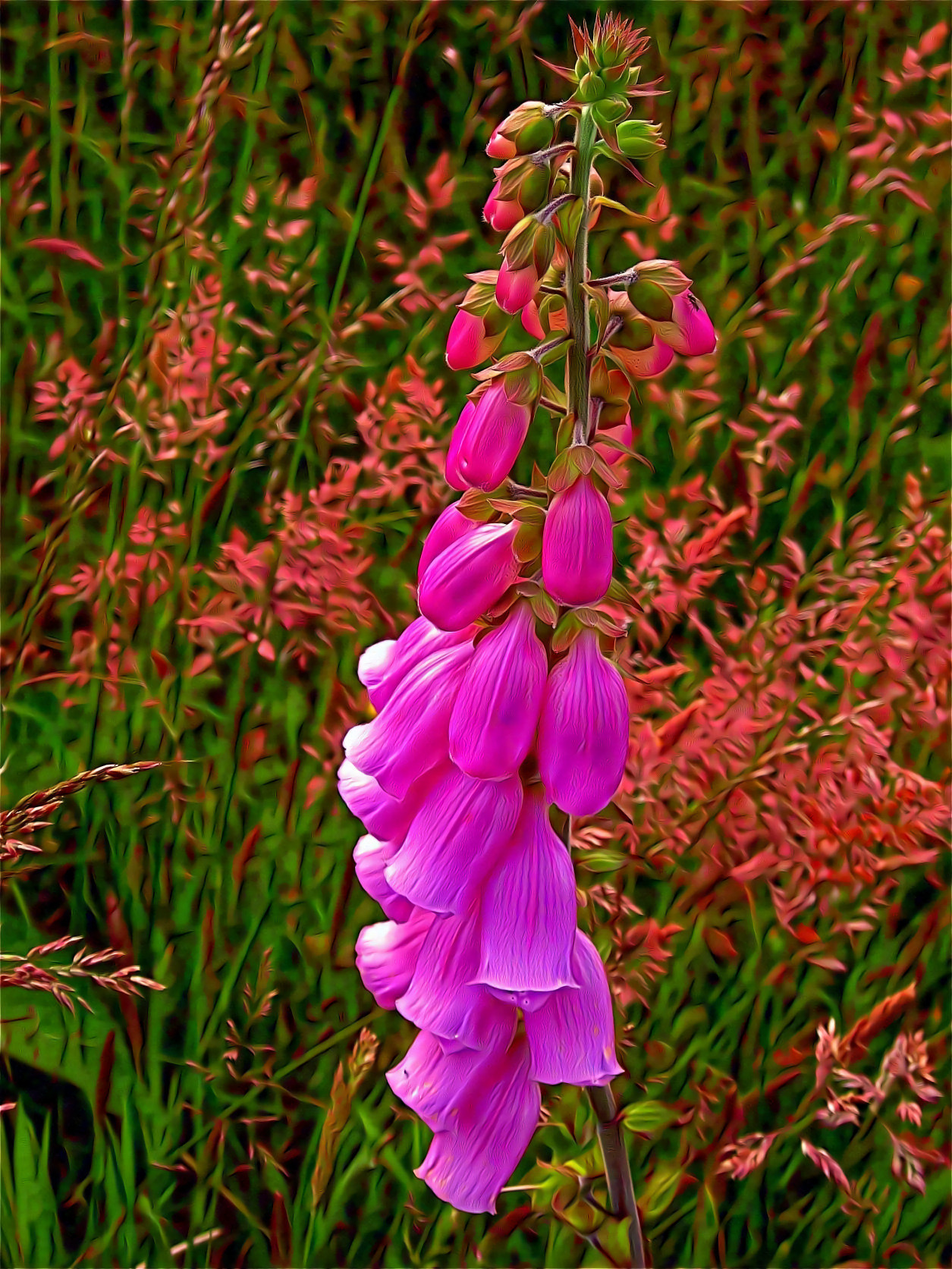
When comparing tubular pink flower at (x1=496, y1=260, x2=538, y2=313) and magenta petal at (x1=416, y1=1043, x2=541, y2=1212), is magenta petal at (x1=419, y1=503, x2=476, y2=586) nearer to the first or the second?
tubular pink flower at (x1=496, y1=260, x2=538, y2=313)

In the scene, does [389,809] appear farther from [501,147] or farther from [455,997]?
[501,147]

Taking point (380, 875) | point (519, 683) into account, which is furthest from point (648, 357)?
point (380, 875)

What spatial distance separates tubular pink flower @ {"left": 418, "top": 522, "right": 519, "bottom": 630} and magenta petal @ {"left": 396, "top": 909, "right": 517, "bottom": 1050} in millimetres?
251

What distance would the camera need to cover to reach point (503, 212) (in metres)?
0.76

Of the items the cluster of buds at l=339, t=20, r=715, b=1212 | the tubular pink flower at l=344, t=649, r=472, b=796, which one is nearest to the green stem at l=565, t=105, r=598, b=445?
the cluster of buds at l=339, t=20, r=715, b=1212

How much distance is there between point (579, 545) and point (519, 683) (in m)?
0.12

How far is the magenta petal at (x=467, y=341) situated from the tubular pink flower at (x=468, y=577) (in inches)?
5.1

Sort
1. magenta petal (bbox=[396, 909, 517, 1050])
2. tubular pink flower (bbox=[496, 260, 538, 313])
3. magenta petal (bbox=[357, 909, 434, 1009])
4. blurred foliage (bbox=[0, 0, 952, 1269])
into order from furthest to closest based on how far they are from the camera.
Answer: blurred foliage (bbox=[0, 0, 952, 1269])
magenta petal (bbox=[357, 909, 434, 1009])
magenta petal (bbox=[396, 909, 517, 1050])
tubular pink flower (bbox=[496, 260, 538, 313])

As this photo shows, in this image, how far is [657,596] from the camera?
1313mm

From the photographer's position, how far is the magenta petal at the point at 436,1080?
875mm

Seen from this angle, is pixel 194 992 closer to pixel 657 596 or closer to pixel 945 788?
pixel 657 596

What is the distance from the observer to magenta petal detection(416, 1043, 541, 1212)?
88cm

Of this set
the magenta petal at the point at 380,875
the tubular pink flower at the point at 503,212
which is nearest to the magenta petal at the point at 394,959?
the magenta petal at the point at 380,875

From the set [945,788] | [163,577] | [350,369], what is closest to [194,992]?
[163,577]
